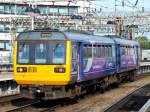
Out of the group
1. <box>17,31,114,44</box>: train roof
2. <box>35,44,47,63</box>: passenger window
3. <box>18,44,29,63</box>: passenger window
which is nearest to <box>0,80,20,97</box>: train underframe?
<box>18,44,29,63</box>: passenger window

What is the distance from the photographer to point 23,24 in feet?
230

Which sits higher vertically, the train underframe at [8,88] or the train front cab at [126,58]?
the train front cab at [126,58]

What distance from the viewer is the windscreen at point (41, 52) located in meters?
19.3

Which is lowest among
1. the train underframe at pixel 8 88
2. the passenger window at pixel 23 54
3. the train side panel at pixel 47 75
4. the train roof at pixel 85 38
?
the train underframe at pixel 8 88

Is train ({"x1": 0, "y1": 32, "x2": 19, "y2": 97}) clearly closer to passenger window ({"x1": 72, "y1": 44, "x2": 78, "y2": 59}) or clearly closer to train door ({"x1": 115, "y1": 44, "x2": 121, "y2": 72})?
train door ({"x1": 115, "y1": 44, "x2": 121, "y2": 72})

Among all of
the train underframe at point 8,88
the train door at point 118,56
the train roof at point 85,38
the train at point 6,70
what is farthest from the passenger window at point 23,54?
the train door at point 118,56

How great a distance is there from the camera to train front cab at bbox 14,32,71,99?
1914cm

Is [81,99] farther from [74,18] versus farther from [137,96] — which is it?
[74,18]

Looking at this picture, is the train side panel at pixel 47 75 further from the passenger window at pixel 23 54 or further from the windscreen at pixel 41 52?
the passenger window at pixel 23 54

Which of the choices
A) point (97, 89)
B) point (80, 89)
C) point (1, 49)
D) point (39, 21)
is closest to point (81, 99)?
point (80, 89)

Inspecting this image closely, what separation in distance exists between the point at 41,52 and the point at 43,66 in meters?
0.61

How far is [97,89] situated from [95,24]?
46.7 metres

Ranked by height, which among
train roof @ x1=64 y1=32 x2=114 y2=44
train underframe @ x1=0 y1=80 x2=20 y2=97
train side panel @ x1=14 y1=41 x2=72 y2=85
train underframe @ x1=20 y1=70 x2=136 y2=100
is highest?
train roof @ x1=64 y1=32 x2=114 y2=44

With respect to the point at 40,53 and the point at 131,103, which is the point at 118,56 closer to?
the point at 131,103
